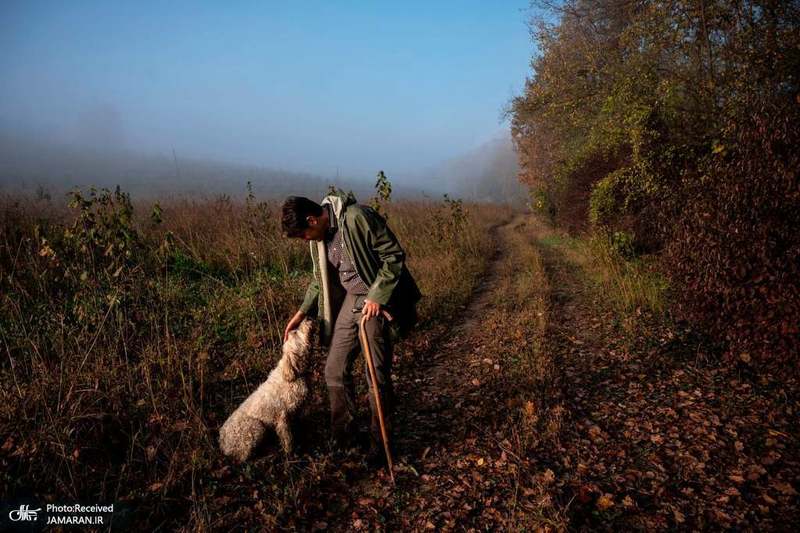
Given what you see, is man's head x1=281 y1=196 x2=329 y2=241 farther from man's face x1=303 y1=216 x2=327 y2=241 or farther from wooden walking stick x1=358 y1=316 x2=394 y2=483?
wooden walking stick x1=358 y1=316 x2=394 y2=483

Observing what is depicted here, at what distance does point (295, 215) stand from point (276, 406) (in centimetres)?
161

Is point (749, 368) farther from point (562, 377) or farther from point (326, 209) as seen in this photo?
point (326, 209)

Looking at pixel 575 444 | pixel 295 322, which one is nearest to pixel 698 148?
pixel 575 444

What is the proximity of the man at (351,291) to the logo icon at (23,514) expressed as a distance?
198cm

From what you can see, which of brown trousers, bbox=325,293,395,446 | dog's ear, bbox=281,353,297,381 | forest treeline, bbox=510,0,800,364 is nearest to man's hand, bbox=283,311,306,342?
dog's ear, bbox=281,353,297,381

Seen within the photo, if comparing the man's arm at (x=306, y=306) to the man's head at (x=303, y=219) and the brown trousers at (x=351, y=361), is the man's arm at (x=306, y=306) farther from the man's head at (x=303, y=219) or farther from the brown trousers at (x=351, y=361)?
the man's head at (x=303, y=219)

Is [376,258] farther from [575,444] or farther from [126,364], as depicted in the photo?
[126,364]

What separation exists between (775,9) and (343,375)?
30.4 feet

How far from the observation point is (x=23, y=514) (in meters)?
2.56

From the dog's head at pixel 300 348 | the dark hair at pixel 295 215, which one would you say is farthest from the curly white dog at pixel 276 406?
the dark hair at pixel 295 215

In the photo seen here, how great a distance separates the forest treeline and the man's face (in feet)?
12.9

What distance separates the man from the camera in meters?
2.84

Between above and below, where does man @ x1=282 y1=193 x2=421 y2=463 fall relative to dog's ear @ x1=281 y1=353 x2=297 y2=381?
above

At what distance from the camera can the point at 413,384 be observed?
474 centimetres
